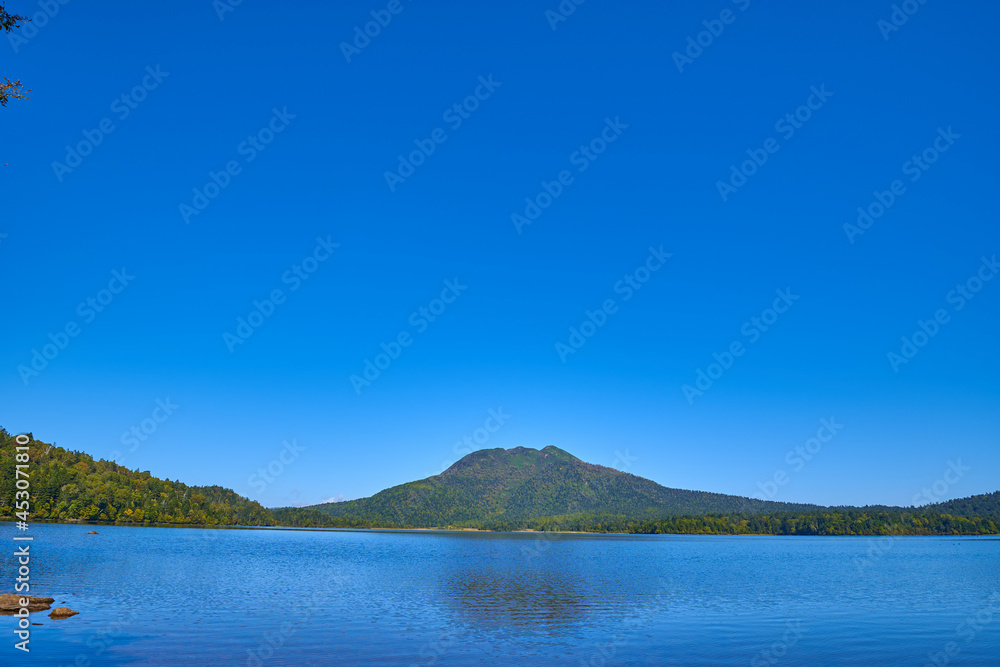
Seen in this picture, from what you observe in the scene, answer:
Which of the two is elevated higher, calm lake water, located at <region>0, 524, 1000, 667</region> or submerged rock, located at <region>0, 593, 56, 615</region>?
submerged rock, located at <region>0, 593, 56, 615</region>

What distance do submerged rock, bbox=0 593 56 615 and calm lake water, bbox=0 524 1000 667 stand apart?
5.45 feet

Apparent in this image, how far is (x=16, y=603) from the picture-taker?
4156 centimetres

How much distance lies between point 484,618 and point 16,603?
3093cm

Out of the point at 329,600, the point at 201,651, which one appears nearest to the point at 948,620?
the point at 329,600

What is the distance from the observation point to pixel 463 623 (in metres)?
44.3

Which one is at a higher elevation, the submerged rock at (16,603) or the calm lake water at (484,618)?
the submerged rock at (16,603)

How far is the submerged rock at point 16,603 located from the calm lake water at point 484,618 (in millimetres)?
1662

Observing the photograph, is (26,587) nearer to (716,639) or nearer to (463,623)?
(463,623)

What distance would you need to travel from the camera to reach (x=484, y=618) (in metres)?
47.1

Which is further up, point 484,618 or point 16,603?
point 16,603

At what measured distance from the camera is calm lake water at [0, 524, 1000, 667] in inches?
1356

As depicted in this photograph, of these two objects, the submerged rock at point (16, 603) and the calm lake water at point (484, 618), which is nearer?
the calm lake water at point (484, 618)

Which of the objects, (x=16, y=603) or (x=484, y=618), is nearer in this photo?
(x=16, y=603)

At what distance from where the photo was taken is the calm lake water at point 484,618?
34438 millimetres
